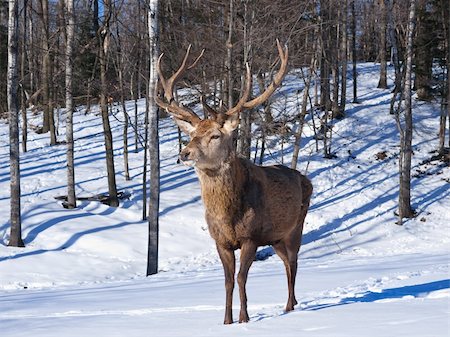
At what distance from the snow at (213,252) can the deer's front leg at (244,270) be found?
0.14 metres

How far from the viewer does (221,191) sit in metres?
6.15

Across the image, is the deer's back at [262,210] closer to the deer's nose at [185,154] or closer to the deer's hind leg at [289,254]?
the deer's hind leg at [289,254]

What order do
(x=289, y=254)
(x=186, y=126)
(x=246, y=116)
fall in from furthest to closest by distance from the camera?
(x=246, y=116), (x=289, y=254), (x=186, y=126)

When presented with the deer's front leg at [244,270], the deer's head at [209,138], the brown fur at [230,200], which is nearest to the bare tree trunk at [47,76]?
the deer's head at [209,138]

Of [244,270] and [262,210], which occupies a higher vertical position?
[262,210]

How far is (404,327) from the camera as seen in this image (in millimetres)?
4867

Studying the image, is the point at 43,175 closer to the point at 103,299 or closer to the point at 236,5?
the point at 236,5

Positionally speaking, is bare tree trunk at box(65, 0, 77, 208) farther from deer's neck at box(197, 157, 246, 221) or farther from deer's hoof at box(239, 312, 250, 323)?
deer's hoof at box(239, 312, 250, 323)

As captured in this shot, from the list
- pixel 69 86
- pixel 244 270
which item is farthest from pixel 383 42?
pixel 244 270

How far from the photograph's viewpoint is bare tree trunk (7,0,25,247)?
1723 centimetres

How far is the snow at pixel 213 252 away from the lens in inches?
239

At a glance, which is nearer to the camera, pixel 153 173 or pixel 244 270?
pixel 244 270

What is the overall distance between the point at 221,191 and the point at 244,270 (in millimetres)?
751

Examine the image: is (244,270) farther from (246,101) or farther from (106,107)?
(106,107)
